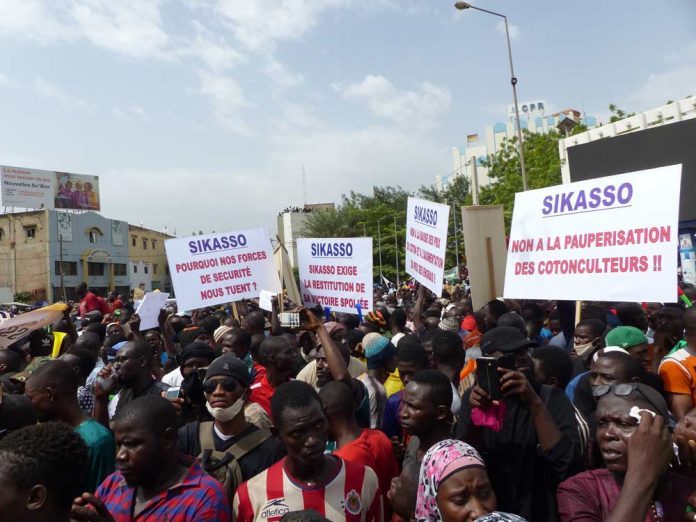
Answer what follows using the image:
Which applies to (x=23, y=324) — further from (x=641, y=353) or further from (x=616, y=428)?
(x=616, y=428)

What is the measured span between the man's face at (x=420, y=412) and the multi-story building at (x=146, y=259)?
2220 inches

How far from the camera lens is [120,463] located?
253 cm

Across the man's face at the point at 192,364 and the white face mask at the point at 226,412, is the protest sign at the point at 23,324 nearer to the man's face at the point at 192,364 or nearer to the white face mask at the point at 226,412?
the man's face at the point at 192,364

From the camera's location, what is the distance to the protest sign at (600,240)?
4.80 m

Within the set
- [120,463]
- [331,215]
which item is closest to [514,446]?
[120,463]

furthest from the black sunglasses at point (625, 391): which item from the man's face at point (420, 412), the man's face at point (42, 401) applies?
the man's face at point (42, 401)

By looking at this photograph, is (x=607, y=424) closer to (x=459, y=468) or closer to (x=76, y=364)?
(x=459, y=468)

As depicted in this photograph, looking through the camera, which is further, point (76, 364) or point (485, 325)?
point (485, 325)

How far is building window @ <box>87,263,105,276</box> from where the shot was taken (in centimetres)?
5338

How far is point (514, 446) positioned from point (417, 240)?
17.0ft

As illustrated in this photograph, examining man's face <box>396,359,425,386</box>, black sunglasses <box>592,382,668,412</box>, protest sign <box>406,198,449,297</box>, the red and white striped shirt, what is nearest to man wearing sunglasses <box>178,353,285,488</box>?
the red and white striped shirt

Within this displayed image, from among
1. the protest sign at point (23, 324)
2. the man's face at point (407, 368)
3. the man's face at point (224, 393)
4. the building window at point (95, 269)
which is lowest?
the man's face at point (407, 368)

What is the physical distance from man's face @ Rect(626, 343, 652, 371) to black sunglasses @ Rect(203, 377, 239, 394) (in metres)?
2.85

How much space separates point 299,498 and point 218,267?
589 cm
